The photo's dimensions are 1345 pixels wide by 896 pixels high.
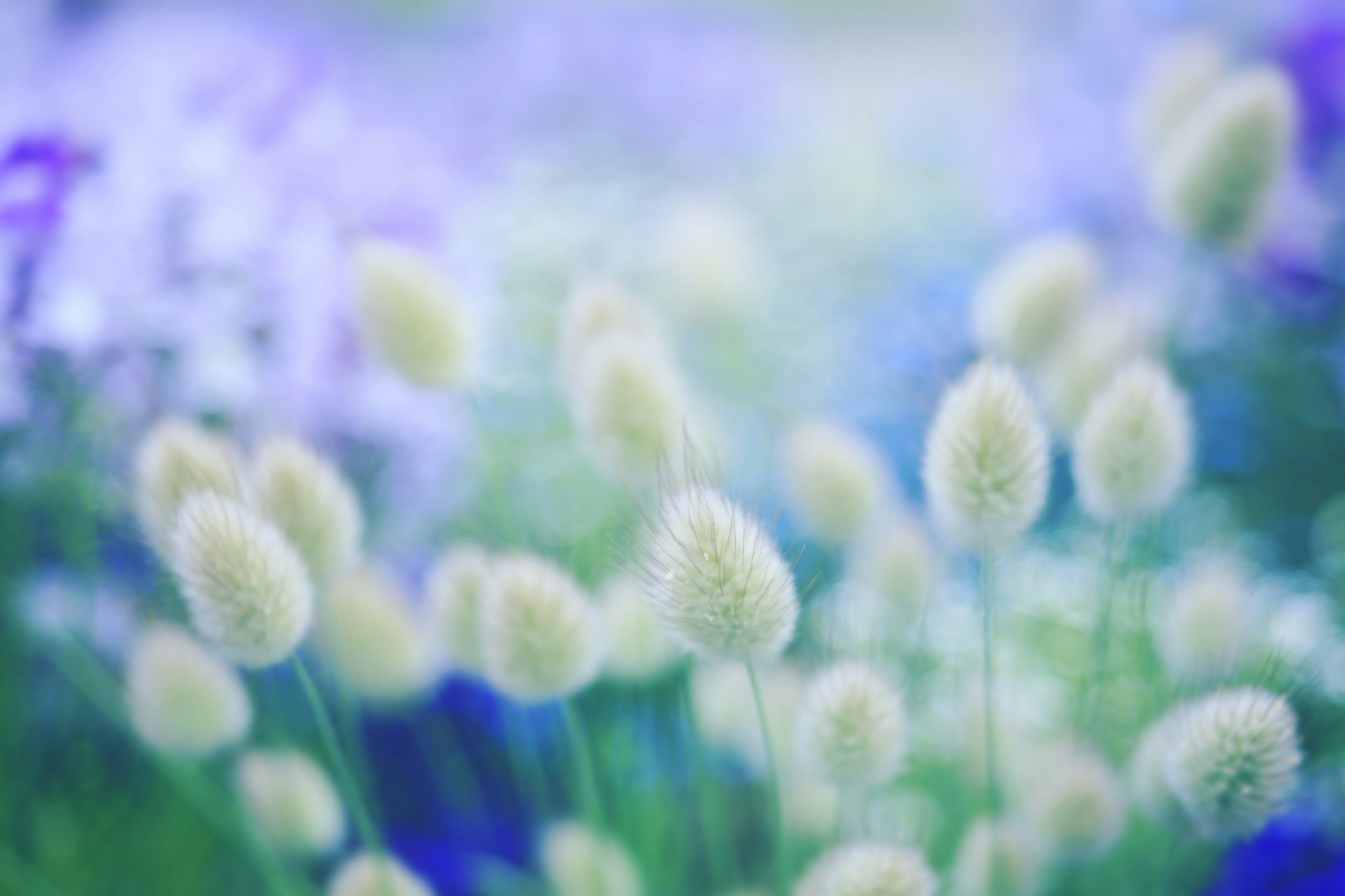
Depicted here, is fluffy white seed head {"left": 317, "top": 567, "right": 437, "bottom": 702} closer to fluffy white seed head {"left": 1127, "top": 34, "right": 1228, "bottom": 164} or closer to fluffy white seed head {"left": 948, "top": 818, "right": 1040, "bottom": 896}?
fluffy white seed head {"left": 948, "top": 818, "right": 1040, "bottom": 896}

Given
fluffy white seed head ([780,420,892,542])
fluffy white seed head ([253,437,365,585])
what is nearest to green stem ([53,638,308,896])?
fluffy white seed head ([253,437,365,585])

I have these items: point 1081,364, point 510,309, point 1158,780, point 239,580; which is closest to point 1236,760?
point 1158,780

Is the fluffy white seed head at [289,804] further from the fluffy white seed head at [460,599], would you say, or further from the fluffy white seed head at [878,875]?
the fluffy white seed head at [878,875]

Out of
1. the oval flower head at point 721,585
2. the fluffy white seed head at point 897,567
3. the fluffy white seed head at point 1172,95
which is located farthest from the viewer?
the fluffy white seed head at point 1172,95

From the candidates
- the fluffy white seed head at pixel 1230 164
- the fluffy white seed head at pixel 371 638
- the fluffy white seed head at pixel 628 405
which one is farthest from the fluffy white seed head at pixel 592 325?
the fluffy white seed head at pixel 1230 164

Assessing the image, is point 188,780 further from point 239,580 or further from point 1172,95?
point 1172,95

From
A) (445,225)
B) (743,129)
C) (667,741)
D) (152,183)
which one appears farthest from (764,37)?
(667,741)

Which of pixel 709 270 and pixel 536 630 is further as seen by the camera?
pixel 709 270
